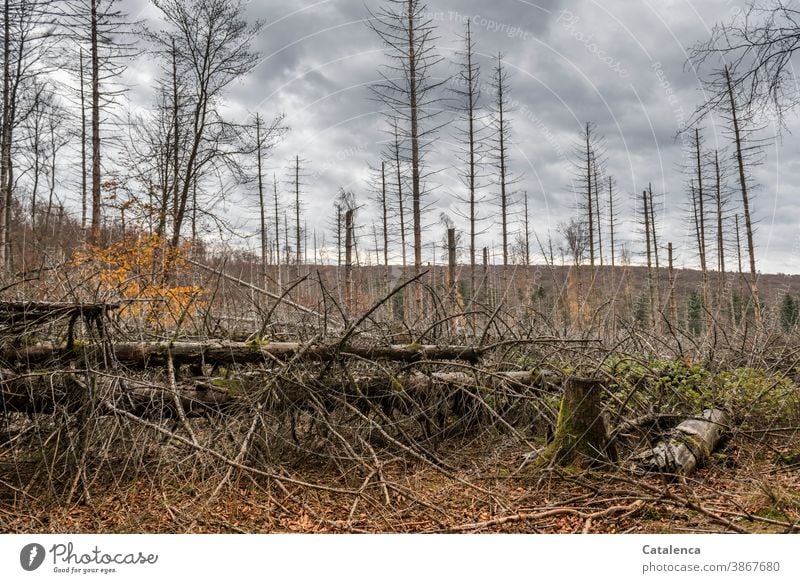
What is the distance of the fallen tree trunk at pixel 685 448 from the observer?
11.5 feet

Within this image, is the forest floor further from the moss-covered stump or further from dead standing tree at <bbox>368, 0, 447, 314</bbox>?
dead standing tree at <bbox>368, 0, 447, 314</bbox>

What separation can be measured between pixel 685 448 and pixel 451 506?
203 centimetres

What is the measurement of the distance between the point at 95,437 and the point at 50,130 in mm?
17818

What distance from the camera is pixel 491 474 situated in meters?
3.70

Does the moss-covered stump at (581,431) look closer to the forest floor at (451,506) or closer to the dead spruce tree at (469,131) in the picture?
the forest floor at (451,506)

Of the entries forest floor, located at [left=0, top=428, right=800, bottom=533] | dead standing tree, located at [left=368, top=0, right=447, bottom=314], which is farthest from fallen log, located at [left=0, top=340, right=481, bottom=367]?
dead standing tree, located at [left=368, top=0, right=447, bottom=314]

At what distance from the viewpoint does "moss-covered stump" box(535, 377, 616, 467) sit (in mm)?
3680

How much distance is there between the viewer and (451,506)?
318 cm
